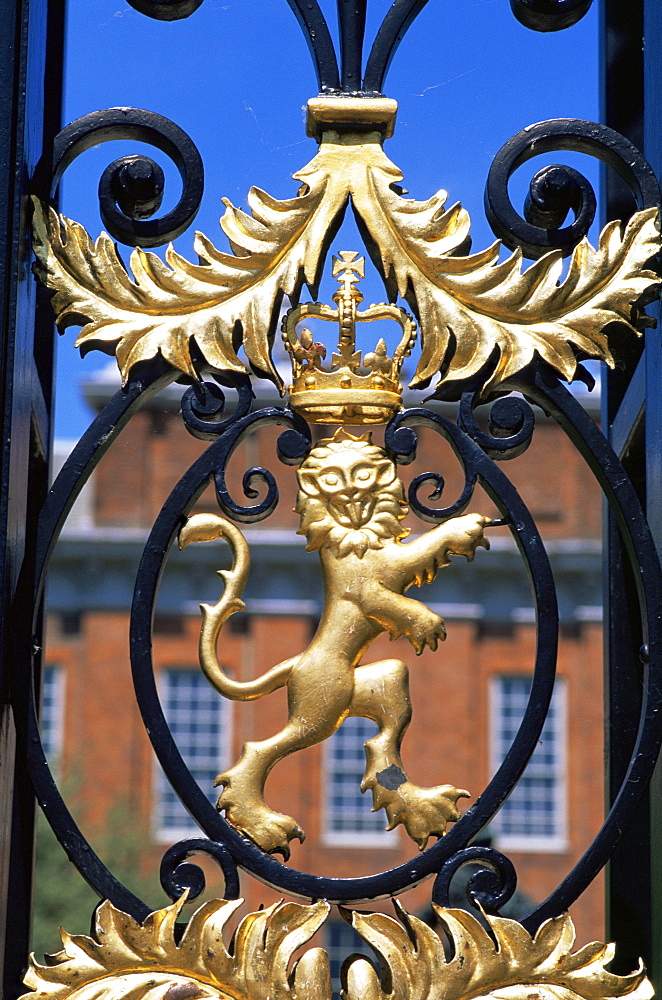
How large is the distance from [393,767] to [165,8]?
100 cm

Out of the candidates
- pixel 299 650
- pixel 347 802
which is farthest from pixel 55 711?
pixel 347 802

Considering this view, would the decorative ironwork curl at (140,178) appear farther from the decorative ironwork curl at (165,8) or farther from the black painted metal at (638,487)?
the black painted metal at (638,487)

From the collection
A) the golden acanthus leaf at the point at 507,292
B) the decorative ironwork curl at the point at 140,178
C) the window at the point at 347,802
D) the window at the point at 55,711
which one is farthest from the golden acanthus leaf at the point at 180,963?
the window at the point at 55,711

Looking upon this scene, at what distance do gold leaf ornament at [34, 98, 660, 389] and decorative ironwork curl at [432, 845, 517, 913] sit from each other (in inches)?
22.6

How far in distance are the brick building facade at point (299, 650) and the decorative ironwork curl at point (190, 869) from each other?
13.9 meters

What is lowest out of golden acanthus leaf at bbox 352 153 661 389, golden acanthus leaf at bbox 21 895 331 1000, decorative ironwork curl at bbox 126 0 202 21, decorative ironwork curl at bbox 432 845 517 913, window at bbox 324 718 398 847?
window at bbox 324 718 398 847

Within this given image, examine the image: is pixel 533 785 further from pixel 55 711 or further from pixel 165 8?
pixel 165 8

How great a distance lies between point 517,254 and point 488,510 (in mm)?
13959

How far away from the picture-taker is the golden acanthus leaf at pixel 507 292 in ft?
5.82

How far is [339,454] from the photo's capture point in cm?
176

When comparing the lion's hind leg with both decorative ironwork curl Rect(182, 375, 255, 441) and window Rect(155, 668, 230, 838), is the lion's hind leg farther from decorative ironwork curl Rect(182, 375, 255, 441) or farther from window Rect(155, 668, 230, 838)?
window Rect(155, 668, 230, 838)

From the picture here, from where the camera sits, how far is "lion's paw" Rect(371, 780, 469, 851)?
1.65m

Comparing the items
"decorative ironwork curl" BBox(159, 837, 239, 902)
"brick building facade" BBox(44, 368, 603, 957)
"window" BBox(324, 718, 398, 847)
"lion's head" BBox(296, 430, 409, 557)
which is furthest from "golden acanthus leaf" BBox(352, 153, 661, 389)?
"window" BBox(324, 718, 398, 847)

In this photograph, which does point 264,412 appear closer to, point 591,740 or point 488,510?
point 488,510
